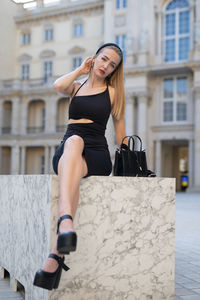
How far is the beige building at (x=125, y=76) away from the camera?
95.6 ft

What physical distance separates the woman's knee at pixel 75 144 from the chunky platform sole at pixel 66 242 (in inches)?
30.5

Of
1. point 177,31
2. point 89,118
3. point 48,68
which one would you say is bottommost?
point 89,118

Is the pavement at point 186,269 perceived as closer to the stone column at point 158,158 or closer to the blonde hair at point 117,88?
the blonde hair at point 117,88

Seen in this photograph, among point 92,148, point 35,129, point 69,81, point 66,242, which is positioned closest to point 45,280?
point 66,242

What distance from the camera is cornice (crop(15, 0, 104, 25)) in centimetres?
3482

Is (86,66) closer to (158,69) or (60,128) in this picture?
(158,69)

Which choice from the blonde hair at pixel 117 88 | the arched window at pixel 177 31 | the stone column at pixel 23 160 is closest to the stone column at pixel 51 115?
the stone column at pixel 23 160

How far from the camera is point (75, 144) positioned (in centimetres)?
303

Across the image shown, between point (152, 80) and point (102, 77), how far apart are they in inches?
1090

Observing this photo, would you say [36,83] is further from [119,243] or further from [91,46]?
[119,243]

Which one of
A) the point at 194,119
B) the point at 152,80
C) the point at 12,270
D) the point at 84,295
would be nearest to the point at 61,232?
the point at 84,295

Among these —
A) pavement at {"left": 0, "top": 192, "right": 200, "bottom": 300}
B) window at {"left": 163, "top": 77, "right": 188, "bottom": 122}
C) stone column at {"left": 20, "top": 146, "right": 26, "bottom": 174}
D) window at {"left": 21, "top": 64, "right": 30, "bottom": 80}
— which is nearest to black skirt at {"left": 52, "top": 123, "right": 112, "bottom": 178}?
pavement at {"left": 0, "top": 192, "right": 200, "bottom": 300}

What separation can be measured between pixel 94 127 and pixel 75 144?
0.46 meters

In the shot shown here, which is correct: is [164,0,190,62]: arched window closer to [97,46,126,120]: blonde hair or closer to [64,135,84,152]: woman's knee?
[97,46,126,120]: blonde hair
